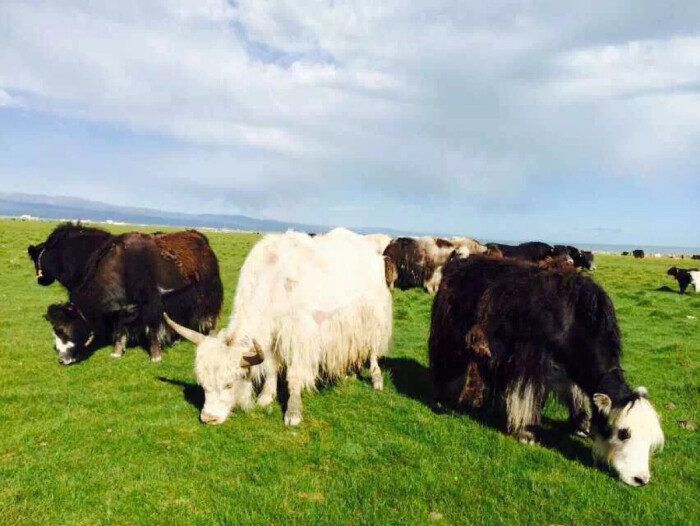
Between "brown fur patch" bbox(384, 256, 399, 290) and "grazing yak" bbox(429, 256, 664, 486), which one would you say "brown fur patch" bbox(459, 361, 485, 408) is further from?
"brown fur patch" bbox(384, 256, 399, 290)

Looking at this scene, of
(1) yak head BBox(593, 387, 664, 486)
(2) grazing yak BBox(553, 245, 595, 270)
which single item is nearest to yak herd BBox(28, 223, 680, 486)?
(1) yak head BBox(593, 387, 664, 486)

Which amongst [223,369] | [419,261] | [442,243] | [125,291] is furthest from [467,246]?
[223,369]

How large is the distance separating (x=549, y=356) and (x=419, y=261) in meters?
14.6

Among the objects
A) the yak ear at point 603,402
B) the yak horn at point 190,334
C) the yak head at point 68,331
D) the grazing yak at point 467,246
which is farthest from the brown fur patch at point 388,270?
the grazing yak at point 467,246

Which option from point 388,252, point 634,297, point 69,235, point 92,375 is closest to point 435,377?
point 92,375

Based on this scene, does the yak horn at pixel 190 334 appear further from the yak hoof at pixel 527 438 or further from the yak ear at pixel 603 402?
the yak ear at pixel 603 402

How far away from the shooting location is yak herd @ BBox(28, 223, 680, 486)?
5.18 meters

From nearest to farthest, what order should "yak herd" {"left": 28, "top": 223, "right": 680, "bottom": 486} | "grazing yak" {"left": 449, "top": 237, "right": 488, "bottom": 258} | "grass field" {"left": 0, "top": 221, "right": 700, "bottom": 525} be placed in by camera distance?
1. "grass field" {"left": 0, "top": 221, "right": 700, "bottom": 525}
2. "yak herd" {"left": 28, "top": 223, "right": 680, "bottom": 486}
3. "grazing yak" {"left": 449, "top": 237, "right": 488, "bottom": 258}

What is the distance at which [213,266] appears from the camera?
423 inches

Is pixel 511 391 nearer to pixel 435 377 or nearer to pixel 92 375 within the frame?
pixel 435 377

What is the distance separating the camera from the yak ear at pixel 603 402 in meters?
4.80

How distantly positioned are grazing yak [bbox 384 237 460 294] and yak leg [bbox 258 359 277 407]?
43.8 ft

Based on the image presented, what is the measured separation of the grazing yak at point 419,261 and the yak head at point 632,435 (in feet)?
47.9

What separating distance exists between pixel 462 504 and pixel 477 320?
2207 mm
